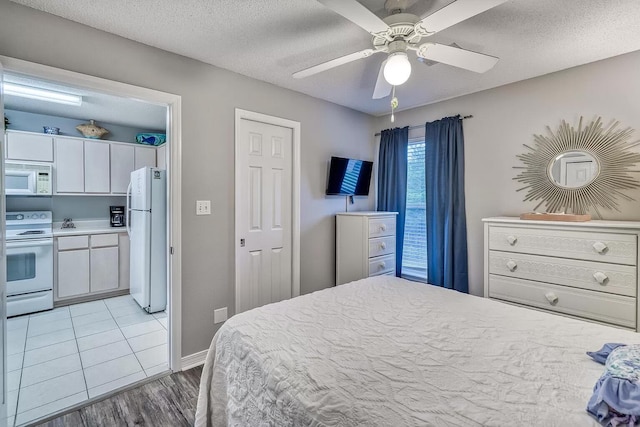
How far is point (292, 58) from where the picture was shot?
2346mm

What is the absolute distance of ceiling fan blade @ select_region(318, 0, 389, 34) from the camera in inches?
48.2

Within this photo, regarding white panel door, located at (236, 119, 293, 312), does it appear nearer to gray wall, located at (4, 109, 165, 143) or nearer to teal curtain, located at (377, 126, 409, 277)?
teal curtain, located at (377, 126, 409, 277)

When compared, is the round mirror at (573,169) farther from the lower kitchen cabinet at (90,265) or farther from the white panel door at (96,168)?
the white panel door at (96,168)

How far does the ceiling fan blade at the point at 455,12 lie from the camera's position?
121 centimetres

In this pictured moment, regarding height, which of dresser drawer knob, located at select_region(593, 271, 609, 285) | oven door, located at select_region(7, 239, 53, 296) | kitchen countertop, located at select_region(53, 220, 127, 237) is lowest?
oven door, located at select_region(7, 239, 53, 296)

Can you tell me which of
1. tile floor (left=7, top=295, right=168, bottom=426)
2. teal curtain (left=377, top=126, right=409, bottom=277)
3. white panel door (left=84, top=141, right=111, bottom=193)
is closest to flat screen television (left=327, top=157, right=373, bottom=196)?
teal curtain (left=377, top=126, right=409, bottom=277)

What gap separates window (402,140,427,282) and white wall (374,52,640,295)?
33 cm

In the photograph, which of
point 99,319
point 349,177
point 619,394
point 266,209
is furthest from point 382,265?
point 99,319

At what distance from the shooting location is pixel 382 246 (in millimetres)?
3334

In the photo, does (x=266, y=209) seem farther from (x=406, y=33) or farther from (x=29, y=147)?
(x=29, y=147)

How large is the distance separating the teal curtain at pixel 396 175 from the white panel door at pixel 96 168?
390 centimetres

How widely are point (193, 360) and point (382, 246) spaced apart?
214cm

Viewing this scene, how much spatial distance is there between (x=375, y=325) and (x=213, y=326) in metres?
1.66

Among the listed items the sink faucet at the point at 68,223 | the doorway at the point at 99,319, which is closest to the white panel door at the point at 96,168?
the doorway at the point at 99,319
